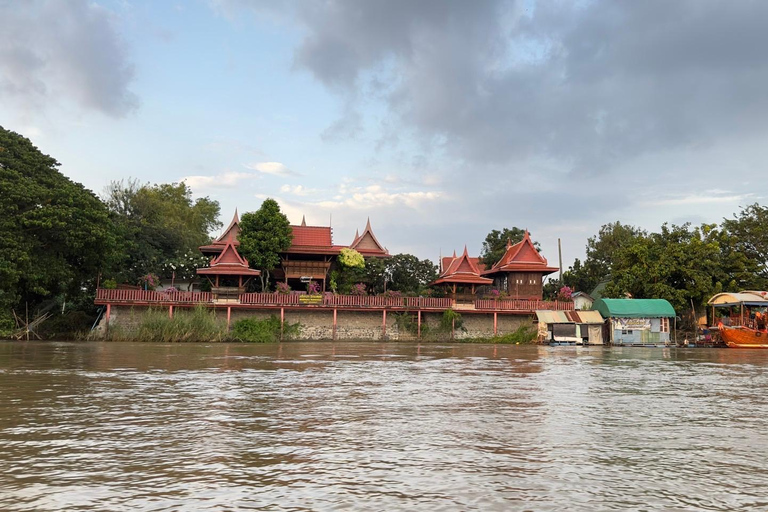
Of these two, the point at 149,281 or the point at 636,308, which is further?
the point at 636,308

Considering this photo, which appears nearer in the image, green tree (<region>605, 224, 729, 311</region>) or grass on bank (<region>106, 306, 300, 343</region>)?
grass on bank (<region>106, 306, 300, 343</region>)

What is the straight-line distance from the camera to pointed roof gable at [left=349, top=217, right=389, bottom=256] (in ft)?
132

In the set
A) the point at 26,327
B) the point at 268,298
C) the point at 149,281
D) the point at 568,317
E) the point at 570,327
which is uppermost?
the point at 149,281

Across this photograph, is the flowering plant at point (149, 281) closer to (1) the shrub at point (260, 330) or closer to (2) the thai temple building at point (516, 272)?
(1) the shrub at point (260, 330)

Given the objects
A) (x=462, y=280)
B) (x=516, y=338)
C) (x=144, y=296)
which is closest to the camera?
(x=144, y=296)

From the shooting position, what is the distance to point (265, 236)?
115 ft

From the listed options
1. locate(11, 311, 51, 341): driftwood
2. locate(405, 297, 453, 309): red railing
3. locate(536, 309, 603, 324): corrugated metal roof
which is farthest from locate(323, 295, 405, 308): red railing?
locate(11, 311, 51, 341): driftwood

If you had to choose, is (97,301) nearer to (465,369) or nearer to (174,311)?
(174,311)

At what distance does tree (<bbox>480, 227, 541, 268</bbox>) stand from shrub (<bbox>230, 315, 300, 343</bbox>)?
872 inches

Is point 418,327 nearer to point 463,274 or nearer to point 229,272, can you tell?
point 463,274

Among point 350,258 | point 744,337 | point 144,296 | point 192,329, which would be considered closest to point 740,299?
point 744,337

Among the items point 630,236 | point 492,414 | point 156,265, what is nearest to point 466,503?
point 492,414

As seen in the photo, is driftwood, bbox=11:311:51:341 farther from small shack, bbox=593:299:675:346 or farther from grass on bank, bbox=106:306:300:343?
small shack, bbox=593:299:675:346

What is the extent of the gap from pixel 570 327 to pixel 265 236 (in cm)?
1800
